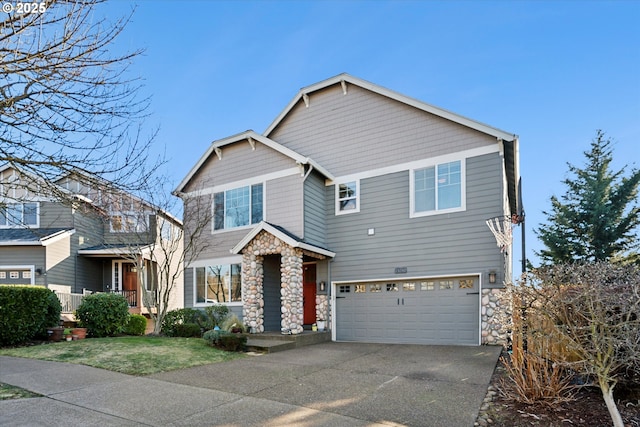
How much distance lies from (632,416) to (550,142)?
13657mm

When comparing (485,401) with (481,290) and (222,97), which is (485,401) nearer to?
(481,290)

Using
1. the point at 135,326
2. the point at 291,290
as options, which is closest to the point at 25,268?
the point at 135,326

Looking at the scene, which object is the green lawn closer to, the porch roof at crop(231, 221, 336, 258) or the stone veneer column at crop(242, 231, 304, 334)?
the stone veneer column at crop(242, 231, 304, 334)

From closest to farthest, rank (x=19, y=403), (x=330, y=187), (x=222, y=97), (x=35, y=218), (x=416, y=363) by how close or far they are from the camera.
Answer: (x=19, y=403) → (x=416, y=363) → (x=330, y=187) → (x=222, y=97) → (x=35, y=218)

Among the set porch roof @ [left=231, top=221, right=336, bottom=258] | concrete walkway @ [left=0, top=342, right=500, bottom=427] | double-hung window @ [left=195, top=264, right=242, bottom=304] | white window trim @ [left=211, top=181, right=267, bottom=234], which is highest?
white window trim @ [left=211, top=181, right=267, bottom=234]

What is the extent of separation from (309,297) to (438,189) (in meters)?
5.71

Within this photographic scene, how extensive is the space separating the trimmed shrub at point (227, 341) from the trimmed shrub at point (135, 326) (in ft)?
14.1

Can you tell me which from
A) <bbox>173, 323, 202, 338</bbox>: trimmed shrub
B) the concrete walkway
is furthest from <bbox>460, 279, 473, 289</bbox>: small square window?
<bbox>173, 323, 202, 338</bbox>: trimmed shrub

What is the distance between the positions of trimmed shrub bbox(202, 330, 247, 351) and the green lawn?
8.4 inches

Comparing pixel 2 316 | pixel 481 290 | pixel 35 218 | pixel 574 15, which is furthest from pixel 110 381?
pixel 35 218

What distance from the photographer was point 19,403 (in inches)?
229

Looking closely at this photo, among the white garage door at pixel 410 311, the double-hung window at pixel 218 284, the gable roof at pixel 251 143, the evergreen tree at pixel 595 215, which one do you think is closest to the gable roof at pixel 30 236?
the gable roof at pixel 251 143

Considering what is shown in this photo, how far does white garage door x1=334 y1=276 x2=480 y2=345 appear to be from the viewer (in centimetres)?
1155

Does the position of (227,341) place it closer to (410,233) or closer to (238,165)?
(410,233)
